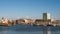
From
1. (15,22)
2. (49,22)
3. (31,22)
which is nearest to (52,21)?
(49,22)

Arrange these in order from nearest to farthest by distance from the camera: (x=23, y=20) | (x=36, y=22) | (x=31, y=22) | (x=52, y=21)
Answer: (x=52, y=21) → (x=36, y=22) → (x=31, y=22) → (x=23, y=20)

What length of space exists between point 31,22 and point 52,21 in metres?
23.9

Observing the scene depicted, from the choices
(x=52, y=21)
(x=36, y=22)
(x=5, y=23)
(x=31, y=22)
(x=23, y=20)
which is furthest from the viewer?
(x=23, y=20)

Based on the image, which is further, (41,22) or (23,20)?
(23,20)

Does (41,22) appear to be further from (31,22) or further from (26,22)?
(26,22)

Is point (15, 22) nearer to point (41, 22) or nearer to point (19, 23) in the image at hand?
point (19, 23)

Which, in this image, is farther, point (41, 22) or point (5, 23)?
point (41, 22)

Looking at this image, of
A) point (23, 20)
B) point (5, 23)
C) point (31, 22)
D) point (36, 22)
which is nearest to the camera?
point (5, 23)

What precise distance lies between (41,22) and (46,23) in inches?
341

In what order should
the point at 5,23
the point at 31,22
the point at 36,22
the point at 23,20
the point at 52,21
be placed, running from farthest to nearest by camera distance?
the point at 23,20 < the point at 31,22 < the point at 36,22 < the point at 52,21 < the point at 5,23

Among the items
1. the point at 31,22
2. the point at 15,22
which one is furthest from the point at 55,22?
the point at 15,22

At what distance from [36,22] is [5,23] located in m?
27.2

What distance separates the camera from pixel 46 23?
130125 millimetres

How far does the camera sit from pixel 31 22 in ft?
502
